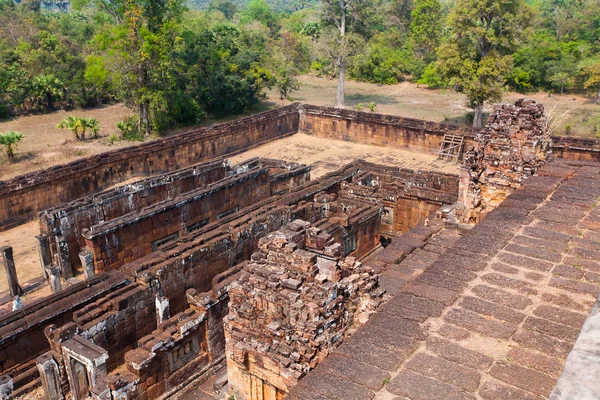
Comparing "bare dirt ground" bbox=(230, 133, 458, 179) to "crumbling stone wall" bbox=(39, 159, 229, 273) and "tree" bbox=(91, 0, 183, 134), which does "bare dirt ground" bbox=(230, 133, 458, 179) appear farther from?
"crumbling stone wall" bbox=(39, 159, 229, 273)

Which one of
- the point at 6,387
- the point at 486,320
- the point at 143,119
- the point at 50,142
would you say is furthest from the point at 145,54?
the point at 486,320

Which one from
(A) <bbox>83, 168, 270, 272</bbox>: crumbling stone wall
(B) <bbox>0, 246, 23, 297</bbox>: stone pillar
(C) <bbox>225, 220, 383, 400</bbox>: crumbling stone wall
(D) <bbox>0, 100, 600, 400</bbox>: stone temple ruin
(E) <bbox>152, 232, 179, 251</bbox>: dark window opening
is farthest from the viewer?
(E) <bbox>152, 232, 179, 251</bbox>: dark window opening

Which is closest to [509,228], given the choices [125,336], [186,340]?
[186,340]

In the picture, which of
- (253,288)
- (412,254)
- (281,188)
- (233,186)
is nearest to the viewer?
(253,288)

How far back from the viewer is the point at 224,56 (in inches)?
1222

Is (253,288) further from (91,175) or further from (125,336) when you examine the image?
(91,175)

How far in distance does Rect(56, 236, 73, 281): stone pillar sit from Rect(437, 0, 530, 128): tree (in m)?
18.3

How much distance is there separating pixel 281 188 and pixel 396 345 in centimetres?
1450

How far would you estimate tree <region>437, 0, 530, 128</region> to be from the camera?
24.6m

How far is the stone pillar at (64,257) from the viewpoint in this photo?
14.1 m

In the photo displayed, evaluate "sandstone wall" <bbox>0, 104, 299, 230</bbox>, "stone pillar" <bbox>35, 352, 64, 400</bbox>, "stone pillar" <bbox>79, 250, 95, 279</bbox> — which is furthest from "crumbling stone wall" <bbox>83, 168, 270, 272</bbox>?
"sandstone wall" <bbox>0, 104, 299, 230</bbox>

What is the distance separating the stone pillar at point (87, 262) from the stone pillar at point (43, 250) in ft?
4.86

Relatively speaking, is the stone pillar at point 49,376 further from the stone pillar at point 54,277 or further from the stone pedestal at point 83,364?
the stone pillar at point 54,277

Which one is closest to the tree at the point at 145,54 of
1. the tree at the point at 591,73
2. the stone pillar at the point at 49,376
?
the stone pillar at the point at 49,376
